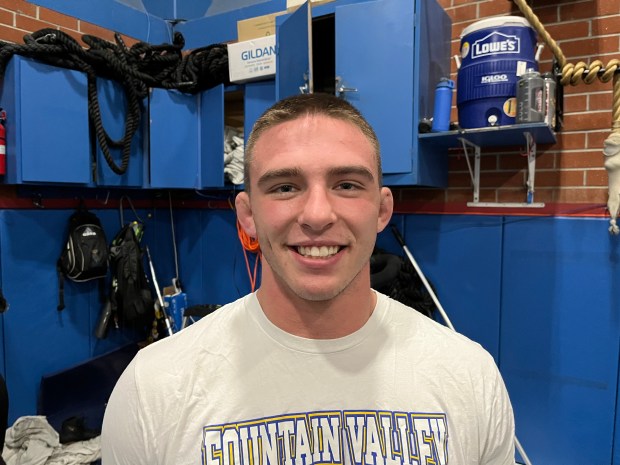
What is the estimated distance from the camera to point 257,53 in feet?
8.41

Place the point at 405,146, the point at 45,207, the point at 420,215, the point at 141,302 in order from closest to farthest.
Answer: the point at 405,146, the point at 420,215, the point at 45,207, the point at 141,302

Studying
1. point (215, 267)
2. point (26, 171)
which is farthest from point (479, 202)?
point (26, 171)

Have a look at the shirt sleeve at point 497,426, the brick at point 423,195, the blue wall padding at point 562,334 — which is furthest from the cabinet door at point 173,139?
the shirt sleeve at point 497,426

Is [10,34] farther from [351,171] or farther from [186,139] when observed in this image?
[351,171]

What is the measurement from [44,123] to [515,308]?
2665 mm

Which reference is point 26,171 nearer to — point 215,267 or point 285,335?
point 215,267

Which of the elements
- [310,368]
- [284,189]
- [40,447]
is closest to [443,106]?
[284,189]

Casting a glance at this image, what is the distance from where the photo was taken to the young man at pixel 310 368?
0.87m

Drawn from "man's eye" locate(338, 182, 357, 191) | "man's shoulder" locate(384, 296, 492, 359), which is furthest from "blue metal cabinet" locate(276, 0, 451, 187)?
"man's eye" locate(338, 182, 357, 191)

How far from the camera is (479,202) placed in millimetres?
2336

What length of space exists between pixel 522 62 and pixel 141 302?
8.56 ft

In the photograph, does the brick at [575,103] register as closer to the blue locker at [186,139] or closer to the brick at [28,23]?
the blue locker at [186,139]

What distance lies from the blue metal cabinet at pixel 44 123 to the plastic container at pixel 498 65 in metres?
2.09

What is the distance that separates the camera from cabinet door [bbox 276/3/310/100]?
2.06 m
